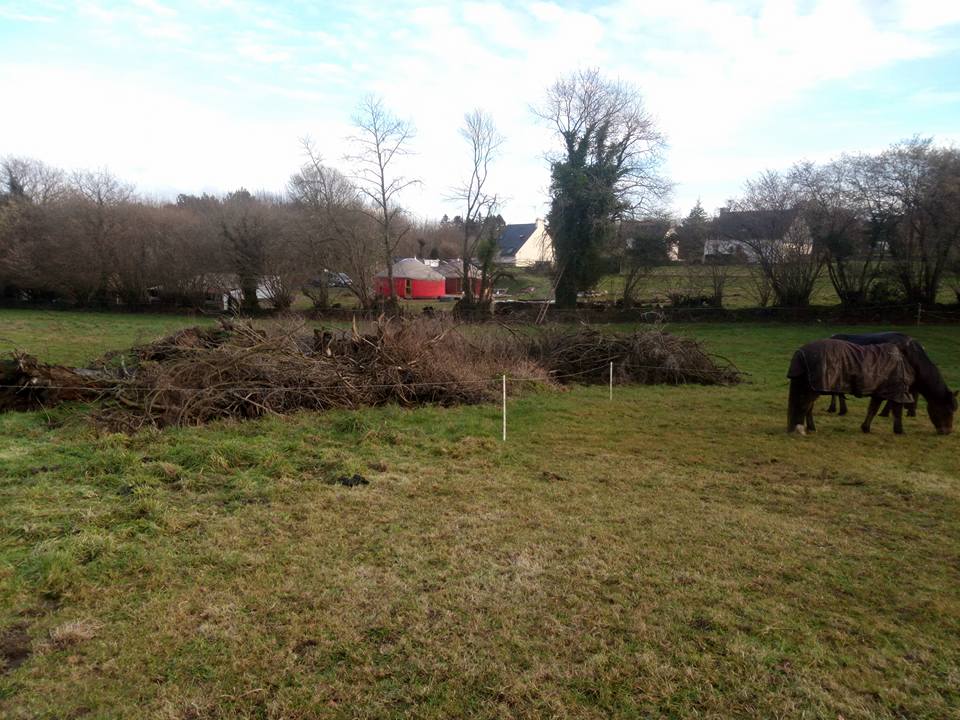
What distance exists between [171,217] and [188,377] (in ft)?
112

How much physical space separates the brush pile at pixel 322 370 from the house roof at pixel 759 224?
16.4 m

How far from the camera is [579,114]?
32719mm

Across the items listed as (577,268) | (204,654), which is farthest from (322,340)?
(577,268)

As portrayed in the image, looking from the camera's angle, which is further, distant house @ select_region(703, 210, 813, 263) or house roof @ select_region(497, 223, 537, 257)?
house roof @ select_region(497, 223, 537, 257)

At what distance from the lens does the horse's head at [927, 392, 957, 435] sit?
30.3 ft

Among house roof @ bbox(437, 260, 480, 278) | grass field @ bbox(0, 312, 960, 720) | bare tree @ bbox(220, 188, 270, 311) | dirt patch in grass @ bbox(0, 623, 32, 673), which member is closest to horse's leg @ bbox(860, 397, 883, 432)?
grass field @ bbox(0, 312, 960, 720)

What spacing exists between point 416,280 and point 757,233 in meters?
24.9

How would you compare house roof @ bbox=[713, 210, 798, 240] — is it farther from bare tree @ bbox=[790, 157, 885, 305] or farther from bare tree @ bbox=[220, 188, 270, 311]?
bare tree @ bbox=[220, 188, 270, 311]

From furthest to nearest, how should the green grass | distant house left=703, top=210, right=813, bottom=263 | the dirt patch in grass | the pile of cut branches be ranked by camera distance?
distant house left=703, top=210, right=813, bottom=263
the green grass
the pile of cut branches
the dirt patch in grass

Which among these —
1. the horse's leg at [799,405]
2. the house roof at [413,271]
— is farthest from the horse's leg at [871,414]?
the house roof at [413,271]

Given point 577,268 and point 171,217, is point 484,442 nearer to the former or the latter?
point 577,268

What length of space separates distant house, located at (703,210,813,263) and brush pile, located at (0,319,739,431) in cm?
1630

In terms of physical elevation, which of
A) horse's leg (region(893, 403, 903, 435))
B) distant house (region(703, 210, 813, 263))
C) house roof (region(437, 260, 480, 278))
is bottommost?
horse's leg (region(893, 403, 903, 435))

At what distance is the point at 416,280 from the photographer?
45.9 meters
